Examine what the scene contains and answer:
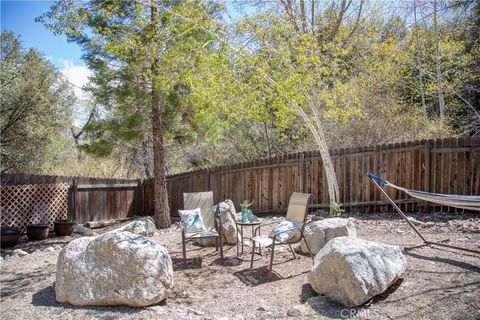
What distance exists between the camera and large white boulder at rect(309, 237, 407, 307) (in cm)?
324

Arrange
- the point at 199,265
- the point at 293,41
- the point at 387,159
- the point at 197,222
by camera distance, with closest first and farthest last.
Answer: the point at 199,265 < the point at 197,222 < the point at 293,41 < the point at 387,159

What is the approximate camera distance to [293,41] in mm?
6551

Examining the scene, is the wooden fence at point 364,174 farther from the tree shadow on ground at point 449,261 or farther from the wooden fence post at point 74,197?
the wooden fence post at point 74,197

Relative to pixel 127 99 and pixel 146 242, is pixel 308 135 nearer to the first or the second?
pixel 127 99

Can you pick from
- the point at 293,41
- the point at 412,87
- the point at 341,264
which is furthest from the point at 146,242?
the point at 412,87

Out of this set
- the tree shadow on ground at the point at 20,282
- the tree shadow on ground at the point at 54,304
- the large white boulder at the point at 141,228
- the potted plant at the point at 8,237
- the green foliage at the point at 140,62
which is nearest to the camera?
the tree shadow on ground at the point at 54,304

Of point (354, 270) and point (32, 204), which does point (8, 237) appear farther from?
point (354, 270)

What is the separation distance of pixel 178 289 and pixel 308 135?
7.43 meters

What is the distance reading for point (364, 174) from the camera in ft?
24.7

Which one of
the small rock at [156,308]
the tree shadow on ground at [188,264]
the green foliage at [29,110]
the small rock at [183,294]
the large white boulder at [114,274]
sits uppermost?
the green foliage at [29,110]

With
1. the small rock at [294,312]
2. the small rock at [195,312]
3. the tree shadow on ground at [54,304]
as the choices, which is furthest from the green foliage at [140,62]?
the small rock at [294,312]

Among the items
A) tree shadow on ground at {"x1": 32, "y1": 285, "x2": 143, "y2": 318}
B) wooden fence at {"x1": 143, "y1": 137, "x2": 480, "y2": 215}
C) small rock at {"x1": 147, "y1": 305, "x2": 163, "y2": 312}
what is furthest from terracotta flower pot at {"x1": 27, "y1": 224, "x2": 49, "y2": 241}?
small rock at {"x1": 147, "y1": 305, "x2": 163, "y2": 312}

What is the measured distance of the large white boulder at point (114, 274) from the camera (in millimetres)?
3609

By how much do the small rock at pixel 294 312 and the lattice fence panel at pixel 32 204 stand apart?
26.4ft
